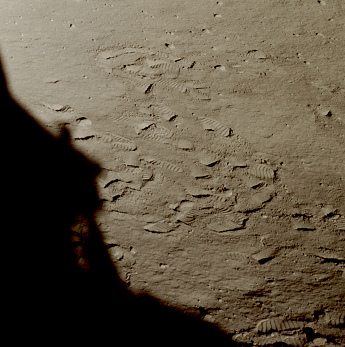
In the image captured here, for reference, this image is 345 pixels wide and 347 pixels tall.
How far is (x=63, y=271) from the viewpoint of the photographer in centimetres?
206

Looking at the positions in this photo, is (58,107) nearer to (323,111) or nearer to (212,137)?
(212,137)

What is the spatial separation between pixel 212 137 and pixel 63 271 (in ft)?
4.78

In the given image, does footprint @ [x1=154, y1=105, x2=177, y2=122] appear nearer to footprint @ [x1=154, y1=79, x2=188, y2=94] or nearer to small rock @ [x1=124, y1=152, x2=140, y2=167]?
footprint @ [x1=154, y1=79, x2=188, y2=94]

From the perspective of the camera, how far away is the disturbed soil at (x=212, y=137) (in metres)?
2.05

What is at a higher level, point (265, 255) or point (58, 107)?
point (58, 107)

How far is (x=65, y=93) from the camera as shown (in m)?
3.21

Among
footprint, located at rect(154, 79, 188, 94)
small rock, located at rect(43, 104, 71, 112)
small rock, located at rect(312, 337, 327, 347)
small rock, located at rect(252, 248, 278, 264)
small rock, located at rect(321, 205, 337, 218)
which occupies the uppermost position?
small rock, located at rect(43, 104, 71, 112)

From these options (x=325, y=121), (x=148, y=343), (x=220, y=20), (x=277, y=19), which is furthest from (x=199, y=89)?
(x=148, y=343)

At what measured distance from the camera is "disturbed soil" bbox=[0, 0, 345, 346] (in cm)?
205

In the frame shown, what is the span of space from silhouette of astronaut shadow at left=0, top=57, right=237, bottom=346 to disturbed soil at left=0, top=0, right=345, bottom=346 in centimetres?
10

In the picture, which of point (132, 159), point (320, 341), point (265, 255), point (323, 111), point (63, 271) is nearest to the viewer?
point (320, 341)

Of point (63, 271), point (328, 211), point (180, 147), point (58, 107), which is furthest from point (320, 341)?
point (58, 107)

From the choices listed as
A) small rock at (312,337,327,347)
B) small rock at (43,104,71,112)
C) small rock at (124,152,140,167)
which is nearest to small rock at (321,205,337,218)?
small rock at (312,337,327,347)

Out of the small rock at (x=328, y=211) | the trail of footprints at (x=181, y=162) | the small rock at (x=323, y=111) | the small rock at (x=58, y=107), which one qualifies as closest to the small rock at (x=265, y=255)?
the trail of footprints at (x=181, y=162)
